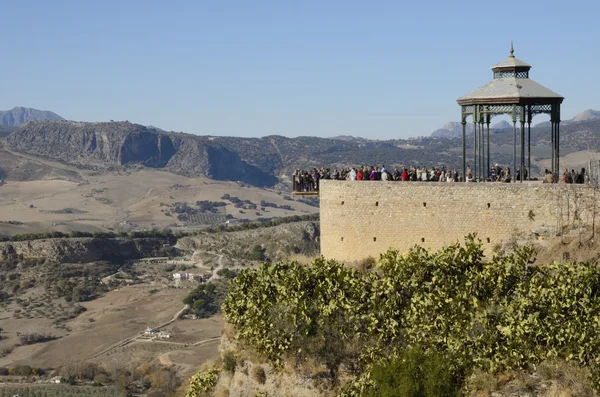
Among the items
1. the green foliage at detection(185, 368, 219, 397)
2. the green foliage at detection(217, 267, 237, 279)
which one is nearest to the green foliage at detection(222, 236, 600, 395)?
the green foliage at detection(185, 368, 219, 397)

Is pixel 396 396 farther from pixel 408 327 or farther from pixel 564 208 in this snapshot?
pixel 564 208

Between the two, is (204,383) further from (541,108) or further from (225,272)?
(225,272)

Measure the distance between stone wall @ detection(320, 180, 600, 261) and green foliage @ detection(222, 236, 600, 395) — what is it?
0.87m

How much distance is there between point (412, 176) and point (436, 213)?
3868 millimetres

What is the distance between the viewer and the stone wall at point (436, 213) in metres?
23.3

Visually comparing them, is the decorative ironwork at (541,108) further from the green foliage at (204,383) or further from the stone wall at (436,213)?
the green foliage at (204,383)

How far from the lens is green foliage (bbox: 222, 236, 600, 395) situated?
20.0 meters

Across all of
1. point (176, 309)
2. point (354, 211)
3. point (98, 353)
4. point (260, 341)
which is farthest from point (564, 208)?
point (176, 309)

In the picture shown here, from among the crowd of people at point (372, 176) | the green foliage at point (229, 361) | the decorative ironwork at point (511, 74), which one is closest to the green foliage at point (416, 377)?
the green foliage at point (229, 361)

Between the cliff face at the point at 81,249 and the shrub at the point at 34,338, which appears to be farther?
the cliff face at the point at 81,249

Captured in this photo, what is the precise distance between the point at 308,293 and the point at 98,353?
2008 inches

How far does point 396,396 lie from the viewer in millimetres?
20188

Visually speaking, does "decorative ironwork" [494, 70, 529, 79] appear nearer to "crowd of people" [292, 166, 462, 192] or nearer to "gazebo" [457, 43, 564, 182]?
"gazebo" [457, 43, 564, 182]

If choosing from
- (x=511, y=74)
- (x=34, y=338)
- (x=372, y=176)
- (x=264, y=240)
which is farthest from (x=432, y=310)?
(x=264, y=240)
